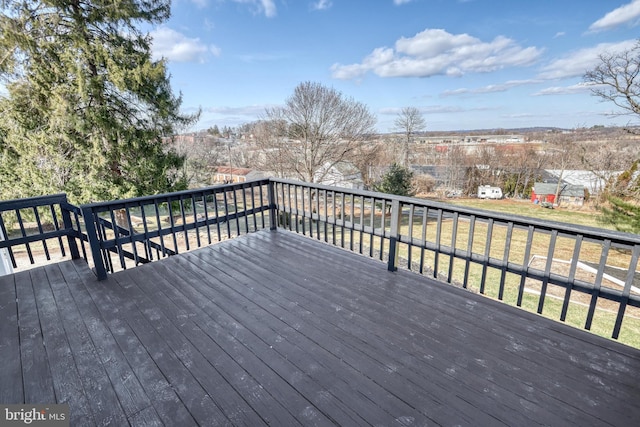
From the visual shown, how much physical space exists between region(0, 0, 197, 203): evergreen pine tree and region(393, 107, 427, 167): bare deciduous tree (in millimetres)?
14388

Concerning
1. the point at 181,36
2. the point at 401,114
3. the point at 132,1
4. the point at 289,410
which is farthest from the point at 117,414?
the point at 401,114

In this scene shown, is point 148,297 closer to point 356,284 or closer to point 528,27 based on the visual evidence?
point 356,284

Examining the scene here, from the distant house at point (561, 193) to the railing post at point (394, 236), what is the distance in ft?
81.6

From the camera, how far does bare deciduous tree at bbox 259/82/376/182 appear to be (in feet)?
43.2

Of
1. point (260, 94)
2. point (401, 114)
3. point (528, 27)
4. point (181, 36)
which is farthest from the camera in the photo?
point (401, 114)

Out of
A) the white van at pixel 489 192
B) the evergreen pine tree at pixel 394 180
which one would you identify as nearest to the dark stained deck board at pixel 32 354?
the evergreen pine tree at pixel 394 180

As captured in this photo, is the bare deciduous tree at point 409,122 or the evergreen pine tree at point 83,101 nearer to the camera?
the evergreen pine tree at point 83,101

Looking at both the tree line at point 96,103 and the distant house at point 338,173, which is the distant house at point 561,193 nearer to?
the tree line at point 96,103

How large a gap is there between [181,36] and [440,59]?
14.8m

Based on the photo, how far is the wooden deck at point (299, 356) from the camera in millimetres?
1448

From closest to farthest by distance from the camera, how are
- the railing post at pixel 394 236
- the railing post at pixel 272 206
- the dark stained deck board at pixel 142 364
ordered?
1. the dark stained deck board at pixel 142 364
2. the railing post at pixel 394 236
3. the railing post at pixel 272 206

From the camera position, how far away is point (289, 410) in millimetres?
1443

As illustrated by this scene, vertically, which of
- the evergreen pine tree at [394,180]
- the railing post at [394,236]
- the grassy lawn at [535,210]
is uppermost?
the railing post at [394,236]

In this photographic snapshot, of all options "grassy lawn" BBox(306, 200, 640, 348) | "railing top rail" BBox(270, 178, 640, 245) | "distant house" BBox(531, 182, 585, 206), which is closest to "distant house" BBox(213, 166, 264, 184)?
"grassy lawn" BBox(306, 200, 640, 348)
